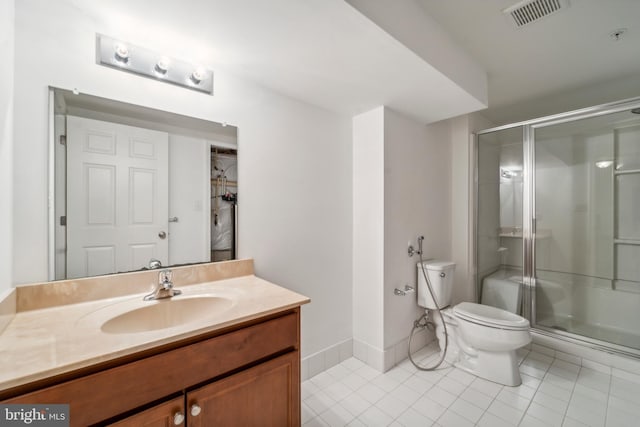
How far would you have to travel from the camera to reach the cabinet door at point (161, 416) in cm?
76

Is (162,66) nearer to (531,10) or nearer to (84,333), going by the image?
(84,333)

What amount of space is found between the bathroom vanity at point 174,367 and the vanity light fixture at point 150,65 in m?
1.06

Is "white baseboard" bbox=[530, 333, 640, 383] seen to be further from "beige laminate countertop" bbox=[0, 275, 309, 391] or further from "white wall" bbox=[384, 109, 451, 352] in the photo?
"beige laminate countertop" bbox=[0, 275, 309, 391]

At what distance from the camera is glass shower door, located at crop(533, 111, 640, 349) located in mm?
2066

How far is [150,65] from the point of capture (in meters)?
1.29

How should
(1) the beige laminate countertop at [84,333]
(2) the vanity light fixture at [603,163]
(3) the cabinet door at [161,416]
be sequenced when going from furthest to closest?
(2) the vanity light fixture at [603,163] → (3) the cabinet door at [161,416] → (1) the beige laminate countertop at [84,333]

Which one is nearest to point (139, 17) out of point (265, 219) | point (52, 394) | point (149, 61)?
point (149, 61)

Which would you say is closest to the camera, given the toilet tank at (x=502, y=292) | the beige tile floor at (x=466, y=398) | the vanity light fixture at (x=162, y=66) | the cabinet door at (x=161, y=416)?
the cabinet door at (x=161, y=416)

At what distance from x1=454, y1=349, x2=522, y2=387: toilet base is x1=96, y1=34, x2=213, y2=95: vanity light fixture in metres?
2.53

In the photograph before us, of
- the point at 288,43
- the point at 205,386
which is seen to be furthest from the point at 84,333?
the point at 288,43

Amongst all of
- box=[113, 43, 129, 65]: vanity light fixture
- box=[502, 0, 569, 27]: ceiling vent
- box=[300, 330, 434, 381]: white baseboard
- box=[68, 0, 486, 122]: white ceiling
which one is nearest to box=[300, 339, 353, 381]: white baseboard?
box=[300, 330, 434, 381]: white baseboard

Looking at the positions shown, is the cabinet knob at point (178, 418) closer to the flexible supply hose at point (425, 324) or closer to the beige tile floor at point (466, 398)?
the beige tile floor at point (466, 398)

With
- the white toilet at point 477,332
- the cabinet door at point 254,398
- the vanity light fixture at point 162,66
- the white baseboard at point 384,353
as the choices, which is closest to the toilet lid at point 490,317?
the white toilet at point 477,332

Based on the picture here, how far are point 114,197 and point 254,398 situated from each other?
1067 millimetres
